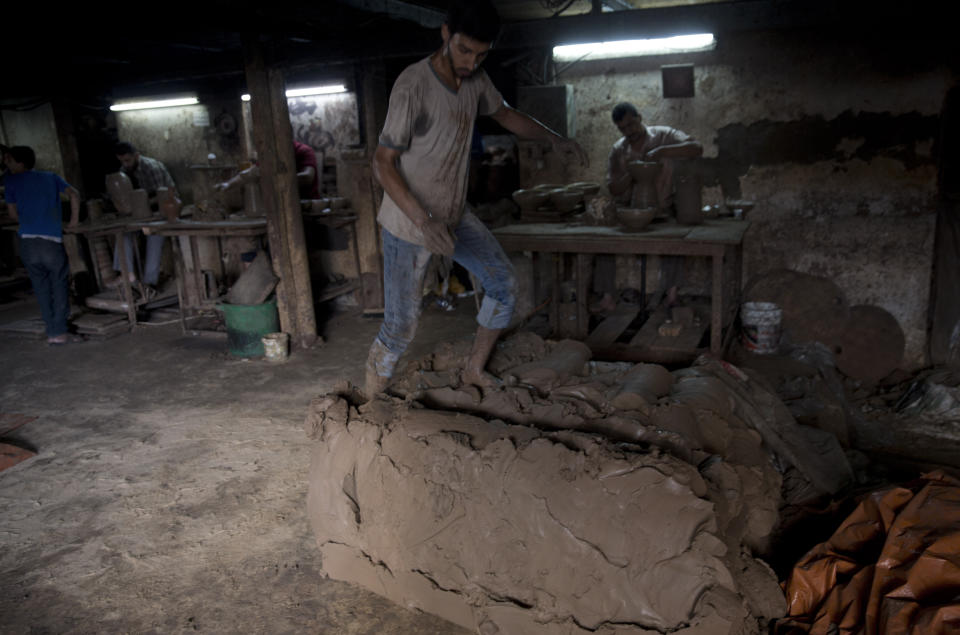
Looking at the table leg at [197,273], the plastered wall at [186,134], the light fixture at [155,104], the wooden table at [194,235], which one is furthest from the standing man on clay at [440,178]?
the light fixture at [155,104]

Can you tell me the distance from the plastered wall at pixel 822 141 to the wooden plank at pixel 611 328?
162 centimetres

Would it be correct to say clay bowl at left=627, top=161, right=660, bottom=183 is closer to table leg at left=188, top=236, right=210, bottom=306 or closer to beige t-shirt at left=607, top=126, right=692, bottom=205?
beige t-shirt at left=607, top=126, right=692, bottom=205

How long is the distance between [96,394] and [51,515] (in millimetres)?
1988

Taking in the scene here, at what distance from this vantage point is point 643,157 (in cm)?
563

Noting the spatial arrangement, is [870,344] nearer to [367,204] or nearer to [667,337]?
[667,337]

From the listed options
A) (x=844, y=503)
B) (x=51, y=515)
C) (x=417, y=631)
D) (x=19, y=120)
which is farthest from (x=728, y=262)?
(x=19, y=120)

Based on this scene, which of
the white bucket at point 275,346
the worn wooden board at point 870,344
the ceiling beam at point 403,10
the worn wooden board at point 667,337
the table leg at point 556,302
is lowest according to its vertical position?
the worn wooden board at point 870,344

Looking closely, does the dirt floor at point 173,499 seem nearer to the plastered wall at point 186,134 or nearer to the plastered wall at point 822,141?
the plastered wall at point 822,141

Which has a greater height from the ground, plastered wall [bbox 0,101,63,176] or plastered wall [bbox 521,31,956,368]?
plastered wall [bbox 0,101,63,176]

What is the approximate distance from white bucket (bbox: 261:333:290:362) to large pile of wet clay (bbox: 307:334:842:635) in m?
2.78

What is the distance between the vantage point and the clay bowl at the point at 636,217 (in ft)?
15.3

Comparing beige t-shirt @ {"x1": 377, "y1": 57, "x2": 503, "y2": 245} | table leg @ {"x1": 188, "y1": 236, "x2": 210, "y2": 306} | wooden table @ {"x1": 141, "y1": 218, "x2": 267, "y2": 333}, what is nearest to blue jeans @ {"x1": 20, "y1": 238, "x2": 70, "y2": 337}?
wooden table @ {"x1": 141, "y1": 218, "x2": 267, "y2": 333}

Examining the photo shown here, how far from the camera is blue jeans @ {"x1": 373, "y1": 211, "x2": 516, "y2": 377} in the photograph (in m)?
3.18

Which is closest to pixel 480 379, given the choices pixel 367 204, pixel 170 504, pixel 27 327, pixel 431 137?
pixel 431 137
